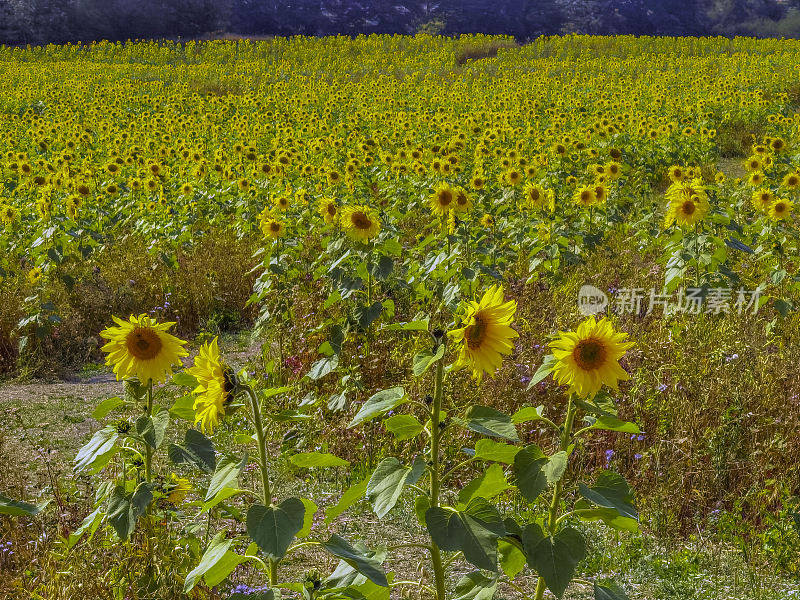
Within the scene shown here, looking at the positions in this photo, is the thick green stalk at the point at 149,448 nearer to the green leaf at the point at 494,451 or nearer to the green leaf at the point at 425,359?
the green leaf at the point at 425,359

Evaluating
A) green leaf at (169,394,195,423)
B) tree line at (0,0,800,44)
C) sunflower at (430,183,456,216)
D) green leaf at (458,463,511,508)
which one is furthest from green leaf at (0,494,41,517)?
tree line at (0,0,800,44)

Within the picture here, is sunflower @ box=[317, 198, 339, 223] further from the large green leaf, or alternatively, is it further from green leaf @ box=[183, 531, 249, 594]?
green leaf @ box=[183, 531, 249, 594]

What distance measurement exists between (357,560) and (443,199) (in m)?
3.88

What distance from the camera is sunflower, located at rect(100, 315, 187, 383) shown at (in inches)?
81.8

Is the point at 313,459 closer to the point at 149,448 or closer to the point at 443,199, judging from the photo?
the point at 149,448

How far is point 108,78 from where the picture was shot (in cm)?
2248

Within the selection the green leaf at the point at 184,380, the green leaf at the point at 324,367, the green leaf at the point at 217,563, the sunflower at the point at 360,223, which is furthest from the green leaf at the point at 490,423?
the sunflower at the point at 360,223

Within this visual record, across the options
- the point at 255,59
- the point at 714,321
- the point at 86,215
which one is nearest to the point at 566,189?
the point at 714,321

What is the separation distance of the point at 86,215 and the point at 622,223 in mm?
5492

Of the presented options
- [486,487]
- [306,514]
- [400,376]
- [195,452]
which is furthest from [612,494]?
[400,376]

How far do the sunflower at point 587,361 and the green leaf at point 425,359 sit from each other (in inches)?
11.6

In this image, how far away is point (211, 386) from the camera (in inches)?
69.9

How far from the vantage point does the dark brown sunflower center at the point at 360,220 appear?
4.23m

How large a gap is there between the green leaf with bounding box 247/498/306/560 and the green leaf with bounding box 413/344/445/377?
367mm
